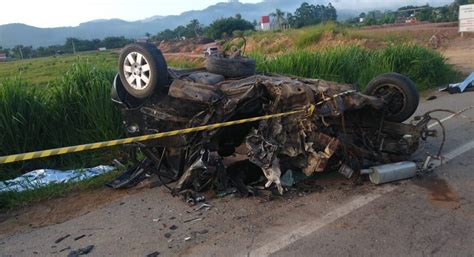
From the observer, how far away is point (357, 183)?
4.68 metres

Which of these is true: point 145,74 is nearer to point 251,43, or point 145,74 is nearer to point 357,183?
point 357,183

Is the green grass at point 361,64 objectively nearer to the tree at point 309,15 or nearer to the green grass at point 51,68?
the green grass at point 51,68

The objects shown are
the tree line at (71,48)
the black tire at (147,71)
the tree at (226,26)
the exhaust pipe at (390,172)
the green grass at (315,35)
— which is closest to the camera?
the exhaust pipe at (390,172)

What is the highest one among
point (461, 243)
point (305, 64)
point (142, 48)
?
point (142, 48)

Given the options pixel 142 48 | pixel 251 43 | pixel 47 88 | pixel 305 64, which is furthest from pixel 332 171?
pixel 251 43

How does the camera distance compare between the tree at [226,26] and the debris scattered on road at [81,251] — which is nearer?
the debris scattered on road at [81,251]

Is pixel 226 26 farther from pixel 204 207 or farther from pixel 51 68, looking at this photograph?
pixel 204 207

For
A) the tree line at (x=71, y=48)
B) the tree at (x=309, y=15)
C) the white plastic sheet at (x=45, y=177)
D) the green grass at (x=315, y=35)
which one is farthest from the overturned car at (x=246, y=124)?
the tree line at (x=71, y=48)

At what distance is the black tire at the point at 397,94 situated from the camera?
17.1 feet

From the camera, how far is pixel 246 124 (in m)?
4.77

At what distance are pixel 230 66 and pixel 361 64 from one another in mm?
7173

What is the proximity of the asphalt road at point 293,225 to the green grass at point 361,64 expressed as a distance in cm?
543

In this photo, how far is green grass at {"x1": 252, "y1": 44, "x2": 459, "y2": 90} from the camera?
10.5m

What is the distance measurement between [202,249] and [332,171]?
2.18 metres
